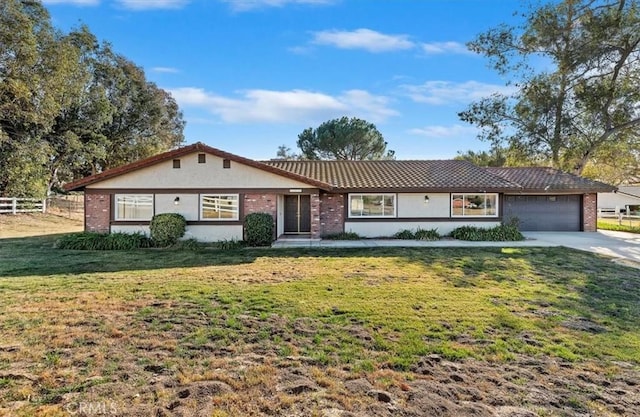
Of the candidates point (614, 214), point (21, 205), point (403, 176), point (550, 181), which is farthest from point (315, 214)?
point (614, 214)

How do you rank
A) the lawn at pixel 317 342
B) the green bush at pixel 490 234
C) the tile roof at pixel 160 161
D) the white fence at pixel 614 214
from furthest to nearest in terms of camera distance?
the white fence at pixel 614 214, the green bush at pixel 490 234, the tile roof at pixel 160 161, the lawn at pixel 317 342

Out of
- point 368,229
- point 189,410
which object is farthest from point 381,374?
point 368,229

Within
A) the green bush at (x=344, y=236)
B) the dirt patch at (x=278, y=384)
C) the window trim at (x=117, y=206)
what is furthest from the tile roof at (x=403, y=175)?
the dirt patch at (x=278, y=384)

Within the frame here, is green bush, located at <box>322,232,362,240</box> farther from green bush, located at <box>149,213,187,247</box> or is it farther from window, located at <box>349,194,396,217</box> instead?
green bush, located at <box>149,213,187,247</box>

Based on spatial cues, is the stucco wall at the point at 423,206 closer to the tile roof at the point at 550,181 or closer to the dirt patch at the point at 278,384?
the tile roof at the point at 550,181

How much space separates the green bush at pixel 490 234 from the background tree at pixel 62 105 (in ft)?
83.0

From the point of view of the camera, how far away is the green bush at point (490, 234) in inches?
642

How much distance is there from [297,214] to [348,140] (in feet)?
59.5

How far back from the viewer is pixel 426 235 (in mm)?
16656

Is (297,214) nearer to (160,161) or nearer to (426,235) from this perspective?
(426,235)

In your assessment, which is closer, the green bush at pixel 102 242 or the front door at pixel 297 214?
the green bush at pixel 102 242

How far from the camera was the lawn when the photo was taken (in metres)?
3.59

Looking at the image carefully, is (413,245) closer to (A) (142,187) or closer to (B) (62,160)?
(A) (142,187)

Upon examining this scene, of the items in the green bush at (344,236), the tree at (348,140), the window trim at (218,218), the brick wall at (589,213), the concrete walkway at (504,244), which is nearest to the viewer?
the concrete walkway at (504,244)
